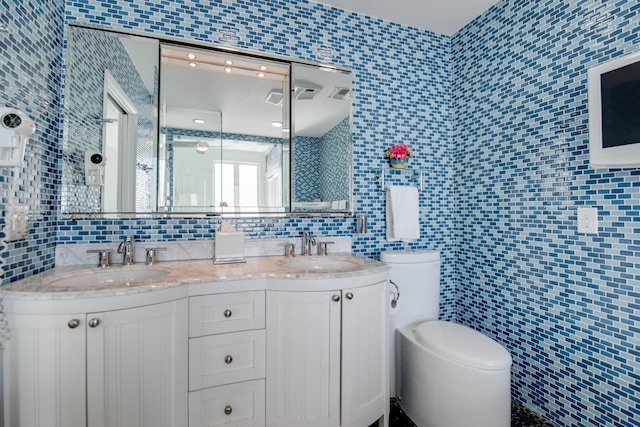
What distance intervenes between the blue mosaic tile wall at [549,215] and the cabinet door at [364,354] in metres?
0.90

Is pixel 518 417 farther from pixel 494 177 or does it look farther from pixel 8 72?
pixel 8 72

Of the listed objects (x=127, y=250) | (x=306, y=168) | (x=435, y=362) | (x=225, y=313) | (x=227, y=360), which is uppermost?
(x=306, y=168)

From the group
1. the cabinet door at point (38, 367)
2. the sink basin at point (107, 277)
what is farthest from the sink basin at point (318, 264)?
the cabinet door at point (38, 367)

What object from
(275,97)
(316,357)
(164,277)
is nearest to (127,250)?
(164,277)

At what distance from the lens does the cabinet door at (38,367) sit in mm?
1037

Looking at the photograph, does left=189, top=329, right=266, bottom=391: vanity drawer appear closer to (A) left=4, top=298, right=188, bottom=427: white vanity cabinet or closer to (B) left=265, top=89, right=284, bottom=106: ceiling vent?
(A) left=4, top=298, right=188, bottom=427: white vanity cabinet

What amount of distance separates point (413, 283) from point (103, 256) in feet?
5.65

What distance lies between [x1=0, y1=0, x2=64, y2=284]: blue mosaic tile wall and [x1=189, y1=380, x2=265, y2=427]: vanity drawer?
0.89 metres

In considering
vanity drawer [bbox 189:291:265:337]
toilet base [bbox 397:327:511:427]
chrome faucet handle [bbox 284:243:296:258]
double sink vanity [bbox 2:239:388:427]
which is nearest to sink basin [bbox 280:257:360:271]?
chrome faucet handle [bbox 284:243:296:258]

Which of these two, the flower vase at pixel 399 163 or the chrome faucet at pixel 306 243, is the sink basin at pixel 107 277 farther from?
the flower vase at pixel 399 163

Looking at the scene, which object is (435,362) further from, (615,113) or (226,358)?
(615,113)

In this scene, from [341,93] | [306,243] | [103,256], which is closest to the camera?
[103,256]

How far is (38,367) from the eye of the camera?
1041 mm

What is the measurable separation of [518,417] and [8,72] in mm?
2877
